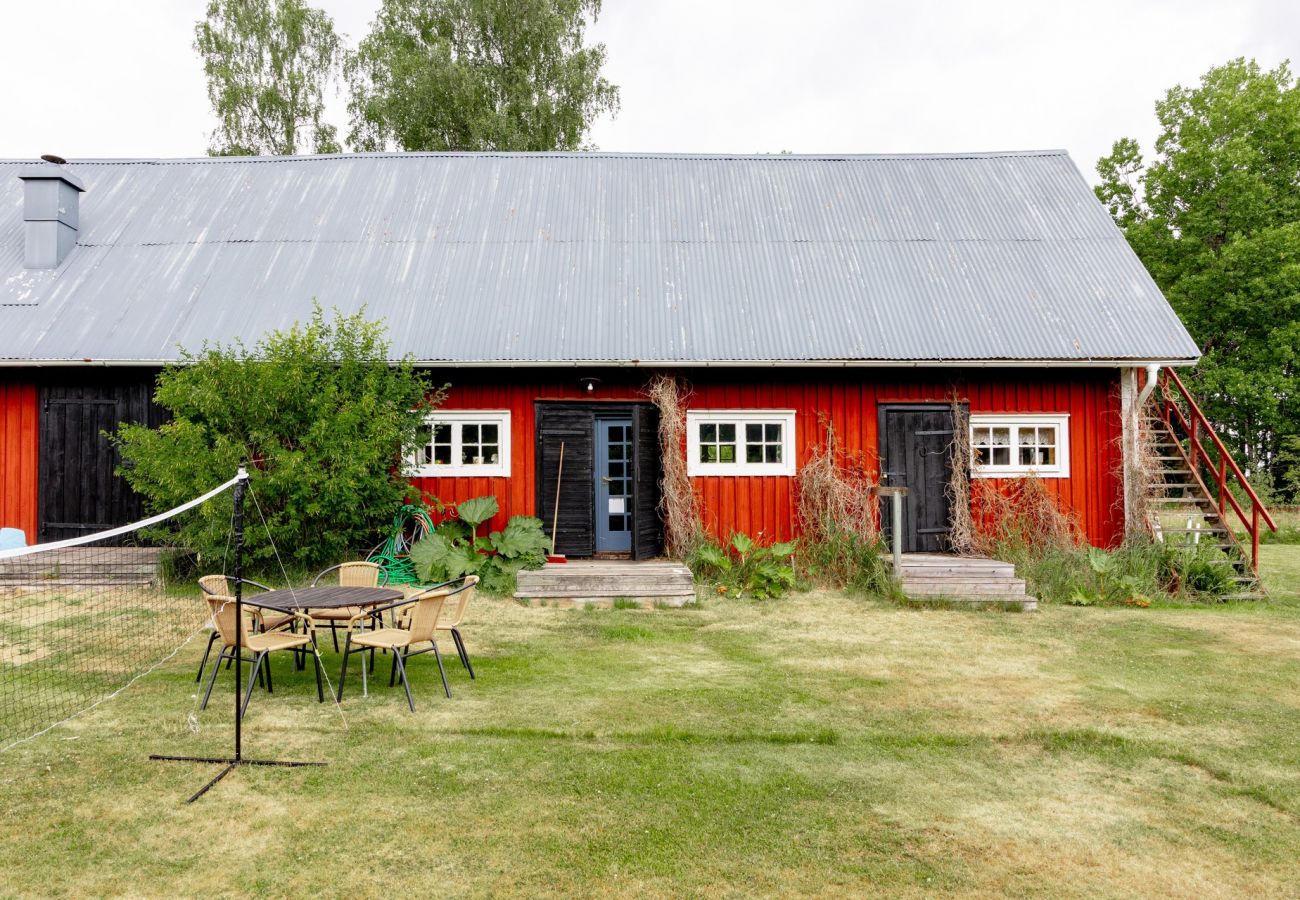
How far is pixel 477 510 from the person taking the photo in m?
10.3

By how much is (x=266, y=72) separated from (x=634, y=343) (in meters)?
17.8

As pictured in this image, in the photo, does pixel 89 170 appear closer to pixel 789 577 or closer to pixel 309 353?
pixel 309 353

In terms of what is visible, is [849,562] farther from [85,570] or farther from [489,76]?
[489,76]

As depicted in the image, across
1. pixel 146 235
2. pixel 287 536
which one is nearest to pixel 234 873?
pixel 287 536

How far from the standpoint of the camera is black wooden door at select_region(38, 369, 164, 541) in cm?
1080

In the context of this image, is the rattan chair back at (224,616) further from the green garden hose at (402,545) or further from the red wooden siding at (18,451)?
the red wooden siding at (18,451)

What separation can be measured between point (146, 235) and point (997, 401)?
40.0ft

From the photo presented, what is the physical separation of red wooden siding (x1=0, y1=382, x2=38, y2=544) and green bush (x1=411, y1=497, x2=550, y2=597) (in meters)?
5.18

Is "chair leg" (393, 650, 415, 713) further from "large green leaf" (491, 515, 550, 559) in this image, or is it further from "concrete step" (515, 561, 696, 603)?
"large green leaf" (491, 515, 550, 559)

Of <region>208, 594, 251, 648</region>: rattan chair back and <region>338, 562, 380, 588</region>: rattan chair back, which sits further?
<region>338, 562, 380, 588</region>: rattan chair back

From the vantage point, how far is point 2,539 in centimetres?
1014

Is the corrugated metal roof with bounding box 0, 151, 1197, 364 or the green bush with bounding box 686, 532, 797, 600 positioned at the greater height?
the corrugated metal roof with bounding box 0, 151, 1197, 364

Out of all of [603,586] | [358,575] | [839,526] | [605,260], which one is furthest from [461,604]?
[605,260]

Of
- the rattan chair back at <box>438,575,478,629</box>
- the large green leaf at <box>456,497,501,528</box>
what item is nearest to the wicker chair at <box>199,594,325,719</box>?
the rattan chair back at <box>438,575,478,629</box>
